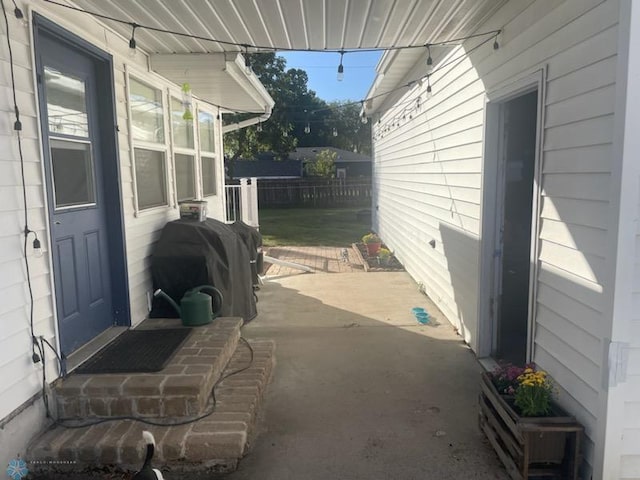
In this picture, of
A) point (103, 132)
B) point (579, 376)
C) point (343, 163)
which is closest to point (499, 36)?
point (579, 376)

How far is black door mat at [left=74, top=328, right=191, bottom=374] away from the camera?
3.05 metres

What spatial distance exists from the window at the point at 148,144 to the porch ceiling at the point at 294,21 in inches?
18.5

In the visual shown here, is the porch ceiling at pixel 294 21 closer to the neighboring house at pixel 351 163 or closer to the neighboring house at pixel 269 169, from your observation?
the neighboring house at pixel 269 169

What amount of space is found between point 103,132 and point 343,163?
26.5 meters

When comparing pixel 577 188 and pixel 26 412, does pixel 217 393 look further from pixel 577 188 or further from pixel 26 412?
pixel 577 188

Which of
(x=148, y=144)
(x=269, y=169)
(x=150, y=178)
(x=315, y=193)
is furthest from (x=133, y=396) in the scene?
(x=269, y=169)

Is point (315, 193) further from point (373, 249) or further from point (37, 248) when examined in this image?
point (37, 248)

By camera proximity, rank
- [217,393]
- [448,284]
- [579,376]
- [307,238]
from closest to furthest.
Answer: [579,376] < [217,393] < [448,284] < [307,238]

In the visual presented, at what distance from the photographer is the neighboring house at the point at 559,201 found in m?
2.12

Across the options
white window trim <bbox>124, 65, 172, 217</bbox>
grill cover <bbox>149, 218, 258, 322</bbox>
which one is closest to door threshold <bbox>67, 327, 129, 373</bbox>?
grill cover <bbox>149, 218, 258, 322</bbox>

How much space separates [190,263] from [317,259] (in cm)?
493

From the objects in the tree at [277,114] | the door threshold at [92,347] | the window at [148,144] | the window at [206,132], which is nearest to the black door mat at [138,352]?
the door threshold at [92,347]

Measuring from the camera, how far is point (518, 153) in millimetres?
5426

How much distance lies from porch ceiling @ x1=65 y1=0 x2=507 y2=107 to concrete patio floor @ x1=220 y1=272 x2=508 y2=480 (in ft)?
8.99
